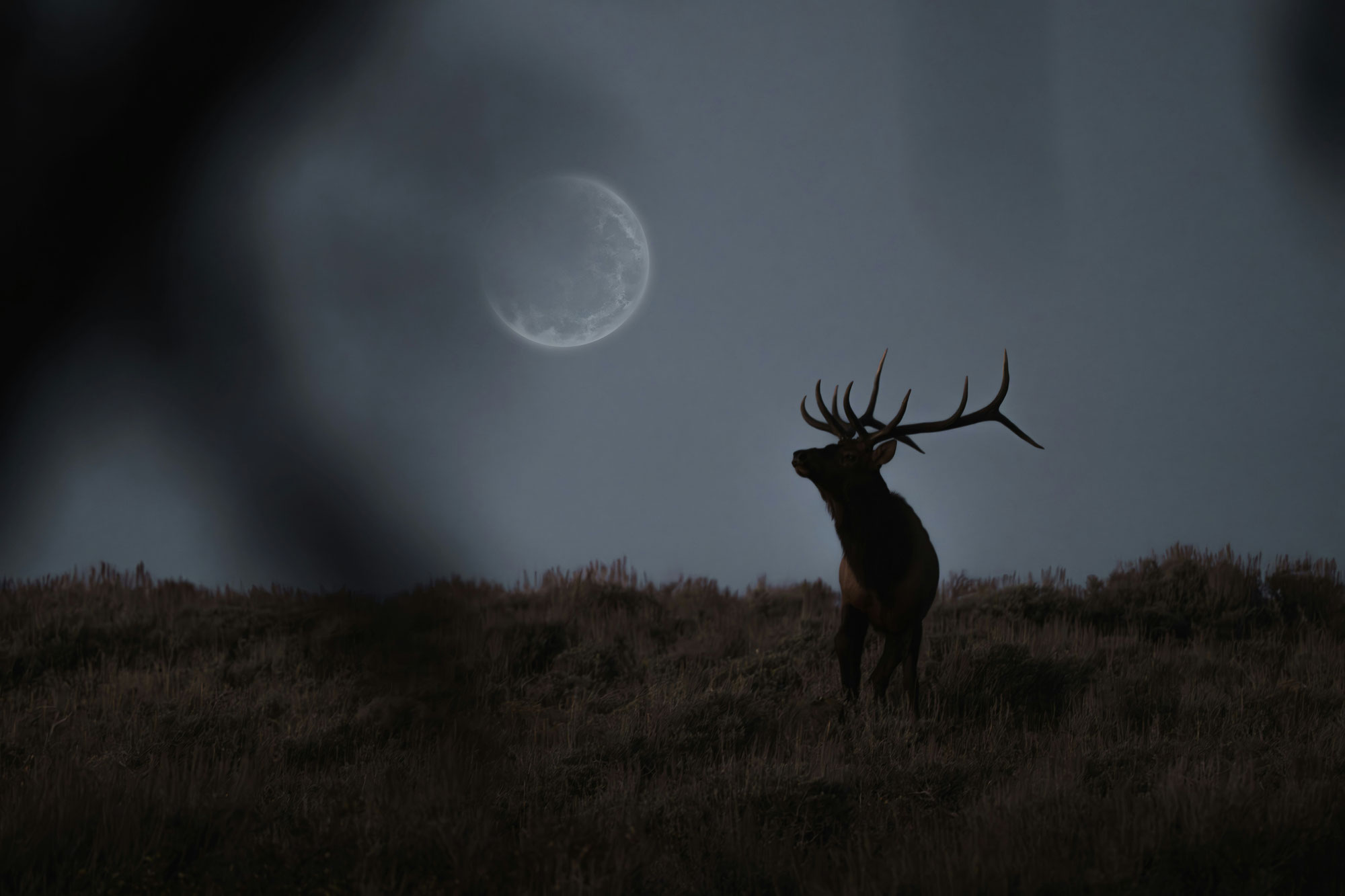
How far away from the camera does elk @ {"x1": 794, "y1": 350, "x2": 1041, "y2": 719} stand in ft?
16.6

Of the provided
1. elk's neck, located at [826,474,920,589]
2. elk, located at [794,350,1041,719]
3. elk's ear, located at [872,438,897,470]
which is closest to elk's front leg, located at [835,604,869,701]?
elk, located at [794,350,1041,719]

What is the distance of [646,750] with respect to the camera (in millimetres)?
5062

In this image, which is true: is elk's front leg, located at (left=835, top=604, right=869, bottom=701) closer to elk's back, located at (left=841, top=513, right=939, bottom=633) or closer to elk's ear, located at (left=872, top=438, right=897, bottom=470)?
elk's back, located at (left=841, top=513, right=939, bottom=633)

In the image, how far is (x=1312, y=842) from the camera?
3.26m

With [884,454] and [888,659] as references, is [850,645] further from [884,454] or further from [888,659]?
[884,454]

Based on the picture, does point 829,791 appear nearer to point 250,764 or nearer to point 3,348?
point 250,764

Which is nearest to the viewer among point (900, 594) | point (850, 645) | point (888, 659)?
point (900, 594)

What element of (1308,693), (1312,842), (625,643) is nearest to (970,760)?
(1312,842)

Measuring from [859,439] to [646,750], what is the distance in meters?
2.20

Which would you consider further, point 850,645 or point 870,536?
point 850,645

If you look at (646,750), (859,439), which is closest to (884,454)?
(859,439)

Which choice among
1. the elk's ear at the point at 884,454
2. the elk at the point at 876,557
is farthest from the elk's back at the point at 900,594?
the elk's ear at the point at 884,454

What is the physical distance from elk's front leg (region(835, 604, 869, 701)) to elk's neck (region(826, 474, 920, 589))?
33cm

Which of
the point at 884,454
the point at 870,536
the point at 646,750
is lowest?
the point at 646,750
